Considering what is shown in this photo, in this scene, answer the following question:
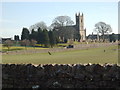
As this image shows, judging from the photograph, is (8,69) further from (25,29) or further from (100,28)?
(100,28)

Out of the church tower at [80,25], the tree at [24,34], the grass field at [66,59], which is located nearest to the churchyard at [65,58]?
the grass field at [66,59]

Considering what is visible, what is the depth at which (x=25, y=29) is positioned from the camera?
89438 millimetres

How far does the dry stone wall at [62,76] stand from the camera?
9.69 meters

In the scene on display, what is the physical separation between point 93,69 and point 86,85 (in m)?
0.71

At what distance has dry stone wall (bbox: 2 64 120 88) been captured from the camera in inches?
381

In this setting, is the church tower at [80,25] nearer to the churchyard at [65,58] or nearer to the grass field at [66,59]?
the churchyard at [65,58]

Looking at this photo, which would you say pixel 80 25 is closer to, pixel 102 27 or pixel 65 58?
pixel 102 27

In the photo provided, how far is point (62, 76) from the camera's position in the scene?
10.2m

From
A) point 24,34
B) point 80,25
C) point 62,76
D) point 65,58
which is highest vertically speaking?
point 80,25

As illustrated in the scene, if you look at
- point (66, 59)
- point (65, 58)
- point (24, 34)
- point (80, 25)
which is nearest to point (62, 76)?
point (66, 59)

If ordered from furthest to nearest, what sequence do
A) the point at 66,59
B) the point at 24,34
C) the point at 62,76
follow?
the point at 24,34 → the point at 66,59 → the point at 62,76

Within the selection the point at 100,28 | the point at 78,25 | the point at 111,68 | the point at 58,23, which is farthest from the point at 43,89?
the point at 78,25

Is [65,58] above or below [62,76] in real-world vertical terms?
below

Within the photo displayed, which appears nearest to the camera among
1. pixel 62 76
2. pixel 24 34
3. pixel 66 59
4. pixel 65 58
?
pixel 62 76
